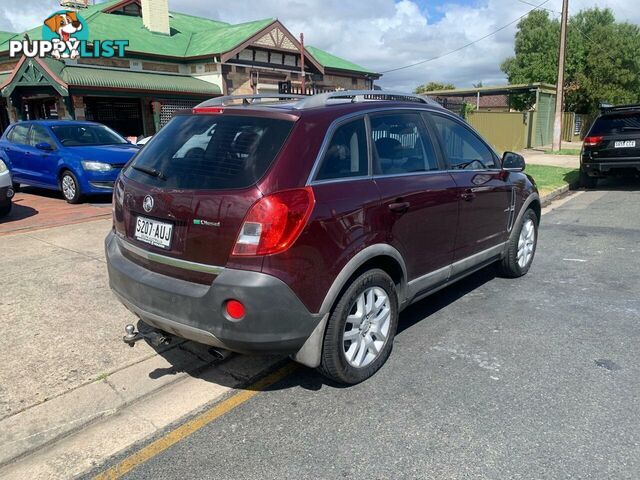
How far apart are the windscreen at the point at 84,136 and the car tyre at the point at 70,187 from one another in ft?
2.27

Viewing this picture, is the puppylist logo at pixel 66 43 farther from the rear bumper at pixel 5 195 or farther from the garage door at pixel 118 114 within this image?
the rear bumper at pixel 5 195

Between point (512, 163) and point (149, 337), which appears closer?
point (149, 337)

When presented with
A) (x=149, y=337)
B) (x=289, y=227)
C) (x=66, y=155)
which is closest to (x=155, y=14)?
(x=66, y=155)

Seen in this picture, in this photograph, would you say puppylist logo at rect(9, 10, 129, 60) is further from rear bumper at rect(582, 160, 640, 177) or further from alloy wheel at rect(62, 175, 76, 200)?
rear bumper at rect(582, 160, 640, 177)

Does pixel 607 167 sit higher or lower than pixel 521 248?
higher

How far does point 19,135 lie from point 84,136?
1507 mm

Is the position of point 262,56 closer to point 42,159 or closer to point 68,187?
point 42,159

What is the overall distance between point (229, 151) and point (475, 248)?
2.43 metres

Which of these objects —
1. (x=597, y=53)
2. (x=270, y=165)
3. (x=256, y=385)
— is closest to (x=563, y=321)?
(x=256, y=385)

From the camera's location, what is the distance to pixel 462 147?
457 centimetres

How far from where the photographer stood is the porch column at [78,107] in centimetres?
1762

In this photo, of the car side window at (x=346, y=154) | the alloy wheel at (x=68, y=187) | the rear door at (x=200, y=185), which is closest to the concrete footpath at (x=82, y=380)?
the rear door at (x=200, y=185)

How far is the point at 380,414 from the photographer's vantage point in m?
3.07

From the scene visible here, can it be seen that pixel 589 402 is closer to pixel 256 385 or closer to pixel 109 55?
pixel 256 385
